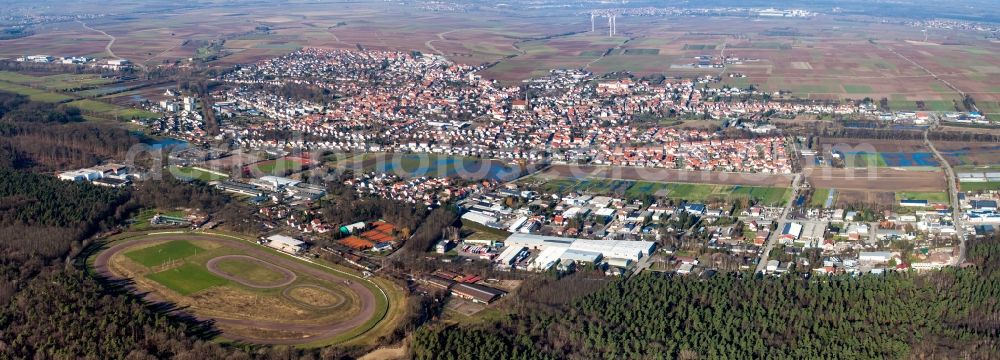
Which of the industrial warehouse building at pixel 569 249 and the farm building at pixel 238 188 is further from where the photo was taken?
the farm building at pixel 238 188

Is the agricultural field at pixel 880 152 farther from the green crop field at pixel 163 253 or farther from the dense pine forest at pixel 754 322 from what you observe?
the green crop field at pixel 163 253

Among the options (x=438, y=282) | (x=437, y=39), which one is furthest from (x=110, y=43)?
(x=438, y=282)

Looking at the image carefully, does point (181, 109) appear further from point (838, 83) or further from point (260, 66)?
point (838, 83)

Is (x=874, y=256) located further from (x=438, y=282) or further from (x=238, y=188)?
(x=238, y=188)

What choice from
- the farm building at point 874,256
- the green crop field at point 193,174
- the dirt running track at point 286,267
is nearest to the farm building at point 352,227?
the dirt running track at point 286,267

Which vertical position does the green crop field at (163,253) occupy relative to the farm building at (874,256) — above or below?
above

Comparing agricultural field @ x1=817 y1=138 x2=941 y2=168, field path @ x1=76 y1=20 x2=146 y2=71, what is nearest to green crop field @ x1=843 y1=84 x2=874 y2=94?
agricultural field @ x1=817 y1=138 x2=941 y2=168
